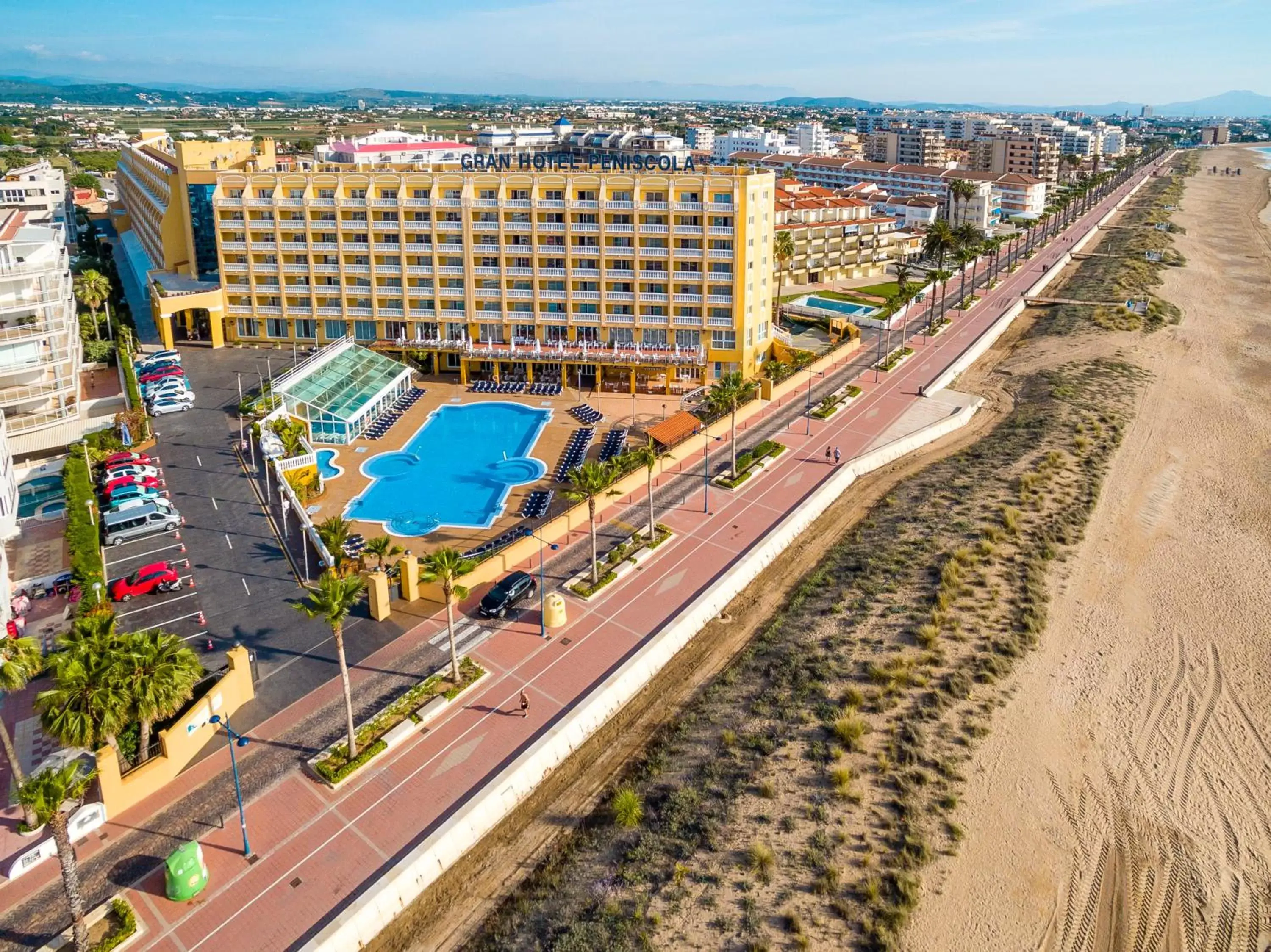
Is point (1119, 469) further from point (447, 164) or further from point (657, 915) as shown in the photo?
point (447, 164)

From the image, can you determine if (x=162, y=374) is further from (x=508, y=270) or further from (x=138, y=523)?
(x=508, y=270)

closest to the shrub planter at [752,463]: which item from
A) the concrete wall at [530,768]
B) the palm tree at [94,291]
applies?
the concrete wall at [530,768]

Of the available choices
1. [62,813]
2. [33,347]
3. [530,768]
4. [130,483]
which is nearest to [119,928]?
[62,813]

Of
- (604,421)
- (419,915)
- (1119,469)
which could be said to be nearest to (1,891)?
(419,915)

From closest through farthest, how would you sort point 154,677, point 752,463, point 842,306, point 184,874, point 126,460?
point 184,874 < point 154,677 < point 126,460 < point 752,463 < point 842,306

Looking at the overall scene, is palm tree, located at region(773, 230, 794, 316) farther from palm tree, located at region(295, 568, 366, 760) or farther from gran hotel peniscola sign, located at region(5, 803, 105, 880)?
gran hotel peniscola sign, located at region(5, 803, 105, 880)

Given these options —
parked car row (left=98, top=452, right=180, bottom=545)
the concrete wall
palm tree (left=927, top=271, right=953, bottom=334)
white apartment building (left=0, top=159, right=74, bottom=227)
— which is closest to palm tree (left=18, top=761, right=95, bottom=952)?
the concrete wall

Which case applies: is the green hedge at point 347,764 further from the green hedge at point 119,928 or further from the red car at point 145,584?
the red car at point 145,584
